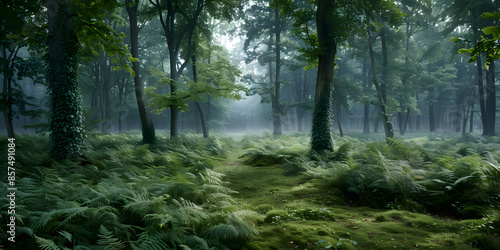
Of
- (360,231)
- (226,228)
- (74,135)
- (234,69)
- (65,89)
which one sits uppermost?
(234,69)

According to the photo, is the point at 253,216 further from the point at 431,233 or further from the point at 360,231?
the point at 431,233

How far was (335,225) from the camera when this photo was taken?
149 inches

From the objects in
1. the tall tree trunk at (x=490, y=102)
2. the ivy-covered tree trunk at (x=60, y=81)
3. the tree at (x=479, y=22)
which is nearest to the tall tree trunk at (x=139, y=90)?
→ the ivy-covered tree trunk at (x=60, y=81)

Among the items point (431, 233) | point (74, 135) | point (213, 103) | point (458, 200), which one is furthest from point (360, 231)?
point (213, 103)

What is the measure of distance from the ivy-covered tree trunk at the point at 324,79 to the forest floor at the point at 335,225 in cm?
399

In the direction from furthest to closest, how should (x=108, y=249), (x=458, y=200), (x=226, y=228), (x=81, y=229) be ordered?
(x=458, y=200), (x=226, y=228), (x=81, y=229), (x=108, y=249)

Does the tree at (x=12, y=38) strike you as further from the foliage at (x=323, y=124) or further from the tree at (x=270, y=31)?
the tree at (x=270, y=31)

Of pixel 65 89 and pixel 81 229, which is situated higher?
pixel 65 89

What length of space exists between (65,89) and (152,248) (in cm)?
623

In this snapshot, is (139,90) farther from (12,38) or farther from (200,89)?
(12,38)

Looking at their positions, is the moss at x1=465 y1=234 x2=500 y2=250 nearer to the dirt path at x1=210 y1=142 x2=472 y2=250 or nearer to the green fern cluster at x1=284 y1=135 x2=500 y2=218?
the dirt path at x1=210 y1=142 x2=472 y2=250

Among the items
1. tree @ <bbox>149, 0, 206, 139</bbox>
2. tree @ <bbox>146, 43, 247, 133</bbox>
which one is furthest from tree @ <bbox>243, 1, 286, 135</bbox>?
tree @ <bbox>149, 0, 206, 139</bbox>

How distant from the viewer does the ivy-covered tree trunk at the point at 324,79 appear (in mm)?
9344

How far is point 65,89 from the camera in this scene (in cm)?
672
